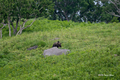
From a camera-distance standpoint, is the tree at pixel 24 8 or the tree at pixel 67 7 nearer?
the tree at pixel 24 8

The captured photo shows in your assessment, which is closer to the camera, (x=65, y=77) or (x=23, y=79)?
(x=65, y=77)

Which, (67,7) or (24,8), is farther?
(67,7)

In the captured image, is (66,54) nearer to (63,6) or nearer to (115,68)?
(115,68)

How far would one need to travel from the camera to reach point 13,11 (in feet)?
60.6

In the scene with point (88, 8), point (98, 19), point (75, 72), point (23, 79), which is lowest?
point (23, 79)

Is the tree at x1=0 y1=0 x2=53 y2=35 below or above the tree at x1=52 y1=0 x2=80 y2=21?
above

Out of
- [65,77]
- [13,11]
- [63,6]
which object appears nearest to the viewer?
[65,77]

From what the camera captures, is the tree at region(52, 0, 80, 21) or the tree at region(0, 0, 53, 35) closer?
the tree at region(0, 0, 53, 35)

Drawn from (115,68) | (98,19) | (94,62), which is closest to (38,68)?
(94,62)

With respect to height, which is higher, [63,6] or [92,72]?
[63,6]

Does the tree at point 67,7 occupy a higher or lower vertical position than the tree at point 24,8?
higher

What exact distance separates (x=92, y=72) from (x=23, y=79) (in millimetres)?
3627

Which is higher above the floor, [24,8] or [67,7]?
[67,7]

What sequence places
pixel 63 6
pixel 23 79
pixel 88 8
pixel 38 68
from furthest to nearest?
1. pixel 88 8
2. pixel 63 6
3. pixel 38 68
4. pixel 23 79
